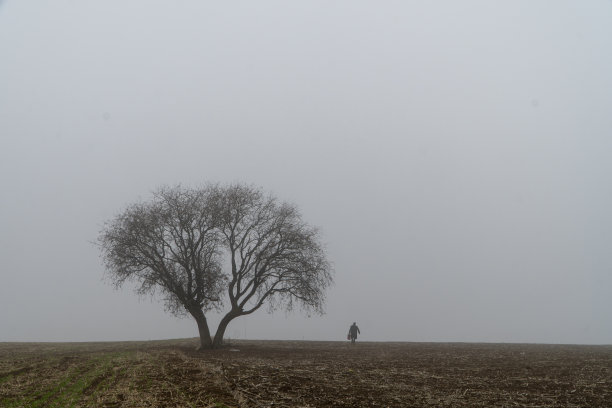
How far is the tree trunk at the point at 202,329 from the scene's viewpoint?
34281 millimetres

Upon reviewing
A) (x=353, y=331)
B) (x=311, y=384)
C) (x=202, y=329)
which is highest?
(x=202, y=329)

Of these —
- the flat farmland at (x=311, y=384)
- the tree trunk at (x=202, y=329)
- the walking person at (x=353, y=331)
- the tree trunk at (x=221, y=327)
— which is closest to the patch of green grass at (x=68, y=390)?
the flat farmland at (x=311, y=384)

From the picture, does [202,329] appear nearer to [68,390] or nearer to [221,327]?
[221,327]

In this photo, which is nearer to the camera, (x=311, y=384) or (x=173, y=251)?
(x=311, y=384)

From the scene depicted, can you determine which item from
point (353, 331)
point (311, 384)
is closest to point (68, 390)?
point (311, 384)

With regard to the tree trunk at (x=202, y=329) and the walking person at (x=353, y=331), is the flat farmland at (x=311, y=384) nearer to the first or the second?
the tree trunk at (x=202, y=329)

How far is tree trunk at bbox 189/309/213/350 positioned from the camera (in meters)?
34.3

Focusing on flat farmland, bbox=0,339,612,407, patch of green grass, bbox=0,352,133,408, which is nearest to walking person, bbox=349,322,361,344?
flat farmland, bbox=0,339,612,407

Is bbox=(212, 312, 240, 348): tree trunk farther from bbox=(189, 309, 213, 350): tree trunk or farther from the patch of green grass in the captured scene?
the patch of green grass

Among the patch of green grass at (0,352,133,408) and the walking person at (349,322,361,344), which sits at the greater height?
the walking person at (349,322,361,344)

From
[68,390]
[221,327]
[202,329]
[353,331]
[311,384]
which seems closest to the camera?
[311,384]

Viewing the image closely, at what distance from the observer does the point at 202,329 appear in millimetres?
34406

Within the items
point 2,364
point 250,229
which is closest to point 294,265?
point 250,229

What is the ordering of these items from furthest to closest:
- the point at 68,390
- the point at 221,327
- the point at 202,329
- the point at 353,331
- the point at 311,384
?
1. the point at 353,331
2. the point at 221,327
3. the point at 202,329
4. the point at 68,390
5. the point at 311,384
